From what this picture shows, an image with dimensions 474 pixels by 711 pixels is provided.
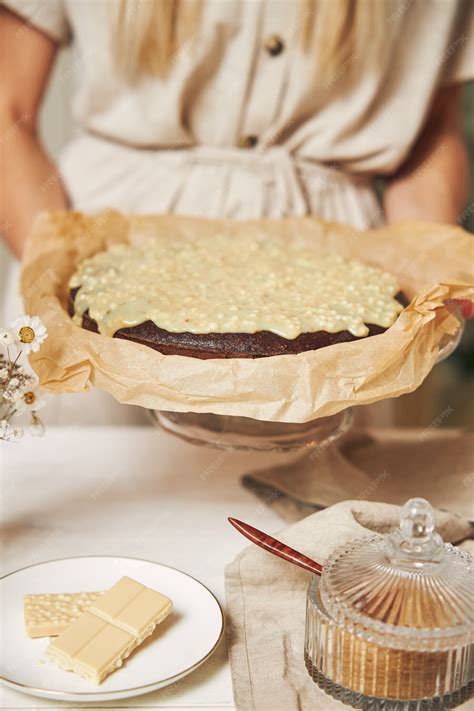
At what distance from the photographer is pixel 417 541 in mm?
681

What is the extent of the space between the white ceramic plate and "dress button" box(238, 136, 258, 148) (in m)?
0.79

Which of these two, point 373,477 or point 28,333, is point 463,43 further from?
point 28,333

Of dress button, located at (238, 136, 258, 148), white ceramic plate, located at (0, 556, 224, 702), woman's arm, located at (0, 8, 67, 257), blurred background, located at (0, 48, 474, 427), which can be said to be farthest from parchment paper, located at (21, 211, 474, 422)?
blurred background, located at (0, 48, 474, 427)

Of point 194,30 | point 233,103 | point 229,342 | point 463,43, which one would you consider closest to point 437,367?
point 463,43

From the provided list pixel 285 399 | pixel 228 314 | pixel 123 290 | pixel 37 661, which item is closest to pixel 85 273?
pixel 123 290

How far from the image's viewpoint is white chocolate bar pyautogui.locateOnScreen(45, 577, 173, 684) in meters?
0.70

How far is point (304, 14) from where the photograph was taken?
4.32 ft

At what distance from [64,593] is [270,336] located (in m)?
0.32

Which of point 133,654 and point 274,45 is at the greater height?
point 274,45

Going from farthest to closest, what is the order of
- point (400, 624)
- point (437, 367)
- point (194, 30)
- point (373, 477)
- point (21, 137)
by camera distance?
point (437, 367)
point (21, 137)
point (194, 30)
point (373, 477)
point (400, 624)

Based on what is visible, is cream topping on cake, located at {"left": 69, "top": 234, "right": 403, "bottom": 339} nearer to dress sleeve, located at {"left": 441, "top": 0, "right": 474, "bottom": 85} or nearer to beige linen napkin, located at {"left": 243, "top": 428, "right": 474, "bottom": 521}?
beige linen napkin, located at {"left": 243, "top": 428, "right": 474, "bottom": 521}

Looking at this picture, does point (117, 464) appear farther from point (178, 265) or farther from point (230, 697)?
point (230, 697)

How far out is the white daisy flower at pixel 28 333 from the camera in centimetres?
80

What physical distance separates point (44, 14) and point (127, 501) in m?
0.79
